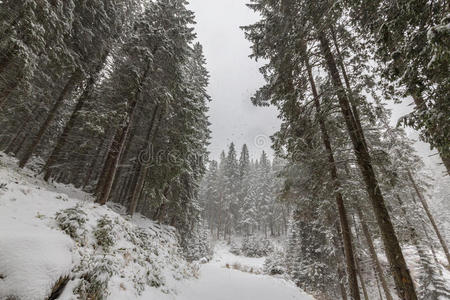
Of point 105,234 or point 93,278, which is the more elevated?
point 105,234

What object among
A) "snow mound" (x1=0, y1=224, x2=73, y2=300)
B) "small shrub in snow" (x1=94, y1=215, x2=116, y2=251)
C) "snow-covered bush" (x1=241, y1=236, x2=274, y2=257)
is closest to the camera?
"snow mound" (x1=0, y1=224, x2=73, y2=300)

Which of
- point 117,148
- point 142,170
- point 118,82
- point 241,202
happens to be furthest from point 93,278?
point 241,202

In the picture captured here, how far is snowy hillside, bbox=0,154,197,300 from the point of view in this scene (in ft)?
9.89

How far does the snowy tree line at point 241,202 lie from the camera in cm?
4272

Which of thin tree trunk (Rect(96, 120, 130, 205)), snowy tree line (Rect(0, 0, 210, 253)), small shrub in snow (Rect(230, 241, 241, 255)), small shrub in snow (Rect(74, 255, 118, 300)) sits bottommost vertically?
small shrub in snow (Rect(230, 241, 241, 255))

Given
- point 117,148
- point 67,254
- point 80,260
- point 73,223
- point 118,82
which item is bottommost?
point 80,260

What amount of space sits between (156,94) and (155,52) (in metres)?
2.64

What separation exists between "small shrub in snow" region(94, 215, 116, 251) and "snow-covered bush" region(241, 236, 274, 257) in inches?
1212

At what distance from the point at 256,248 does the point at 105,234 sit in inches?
1246

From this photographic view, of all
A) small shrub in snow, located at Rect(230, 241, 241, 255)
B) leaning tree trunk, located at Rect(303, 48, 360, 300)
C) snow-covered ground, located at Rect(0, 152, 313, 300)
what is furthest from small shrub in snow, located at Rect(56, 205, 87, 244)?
small shrub in snow, located at Rect(230, 241, 241, 255)

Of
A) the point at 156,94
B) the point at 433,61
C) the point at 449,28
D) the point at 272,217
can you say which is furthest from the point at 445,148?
the point at 272,217

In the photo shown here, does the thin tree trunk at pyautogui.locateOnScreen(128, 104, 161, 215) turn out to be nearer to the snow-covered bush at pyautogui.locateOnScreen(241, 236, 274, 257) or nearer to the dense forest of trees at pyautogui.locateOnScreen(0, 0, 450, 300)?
the dense forest of trees at pyautogui.locateOnScreen(0, 0, 450, 300)

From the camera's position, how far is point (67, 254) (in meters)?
4.06

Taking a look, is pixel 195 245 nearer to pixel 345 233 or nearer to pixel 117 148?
pixel 117 148
